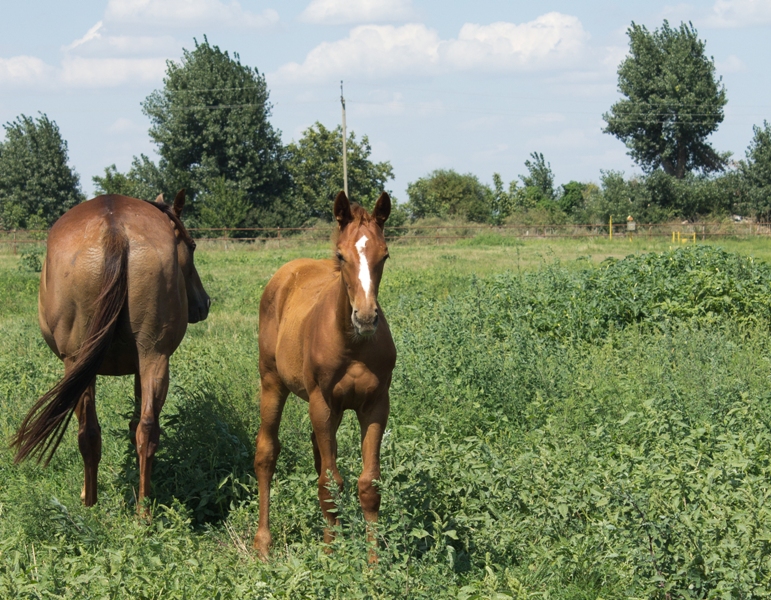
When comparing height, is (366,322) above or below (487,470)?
above

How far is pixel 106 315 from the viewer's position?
558cm

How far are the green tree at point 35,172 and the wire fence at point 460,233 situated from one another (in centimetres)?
1554

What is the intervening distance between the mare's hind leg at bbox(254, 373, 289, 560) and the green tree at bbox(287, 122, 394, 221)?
45651 mm

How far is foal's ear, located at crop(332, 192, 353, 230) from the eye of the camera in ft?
14.9

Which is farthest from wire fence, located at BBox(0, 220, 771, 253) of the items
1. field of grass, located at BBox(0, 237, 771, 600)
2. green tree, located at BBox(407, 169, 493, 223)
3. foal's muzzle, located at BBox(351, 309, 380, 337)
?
foal's muzzle, located at BBox(351, 309, 380, 337)

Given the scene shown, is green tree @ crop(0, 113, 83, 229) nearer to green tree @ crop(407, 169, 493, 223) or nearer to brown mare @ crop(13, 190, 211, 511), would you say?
green tree @ crop(407, 169, 493, 223)

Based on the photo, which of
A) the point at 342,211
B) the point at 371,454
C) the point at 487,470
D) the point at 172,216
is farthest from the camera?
the point at 172,216

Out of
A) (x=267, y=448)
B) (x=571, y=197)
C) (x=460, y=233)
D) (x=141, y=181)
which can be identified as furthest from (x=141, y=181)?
(x=267, y=448)

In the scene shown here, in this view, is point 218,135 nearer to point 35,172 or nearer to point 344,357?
point 35,172

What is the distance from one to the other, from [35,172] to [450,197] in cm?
3021

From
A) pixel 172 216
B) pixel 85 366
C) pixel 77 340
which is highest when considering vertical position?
pixel 172 216

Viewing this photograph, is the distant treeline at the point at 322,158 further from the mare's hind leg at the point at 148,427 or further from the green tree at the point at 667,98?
the mare's hind leg at the point at 148,427

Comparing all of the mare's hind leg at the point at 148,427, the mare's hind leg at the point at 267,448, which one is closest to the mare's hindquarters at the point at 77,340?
the mare's hind leg at the point at 148,427

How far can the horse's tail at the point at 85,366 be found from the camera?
18.0 feet
